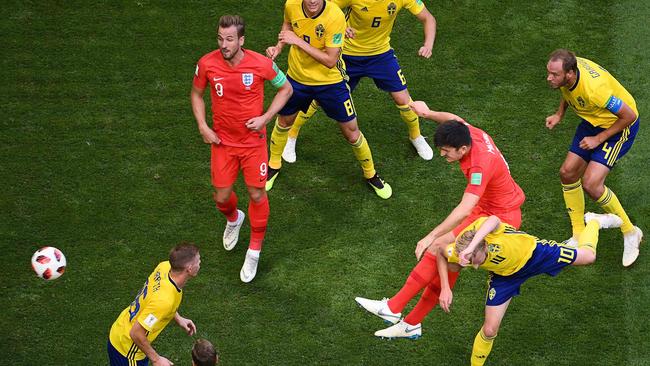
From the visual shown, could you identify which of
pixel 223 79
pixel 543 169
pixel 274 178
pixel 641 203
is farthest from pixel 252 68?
pixel 641 203

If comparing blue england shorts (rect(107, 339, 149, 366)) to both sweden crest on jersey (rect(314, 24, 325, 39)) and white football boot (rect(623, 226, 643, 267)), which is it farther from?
white football boot (rect(623, 226, 643, 267))

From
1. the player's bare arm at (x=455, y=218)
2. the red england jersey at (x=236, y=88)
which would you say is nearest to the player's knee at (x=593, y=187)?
the player's bare arm at (x=455, y=218)

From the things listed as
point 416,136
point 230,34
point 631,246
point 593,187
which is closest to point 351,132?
point 416,136

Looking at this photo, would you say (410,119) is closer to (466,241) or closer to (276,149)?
(276,149)

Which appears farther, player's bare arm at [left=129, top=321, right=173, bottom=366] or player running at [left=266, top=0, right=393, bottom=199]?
player running at [left=266, top=0, right=393, bottom=199]

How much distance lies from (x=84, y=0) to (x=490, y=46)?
17.3ft

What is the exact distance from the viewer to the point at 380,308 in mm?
8727

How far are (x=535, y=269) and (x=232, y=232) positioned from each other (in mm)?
3110

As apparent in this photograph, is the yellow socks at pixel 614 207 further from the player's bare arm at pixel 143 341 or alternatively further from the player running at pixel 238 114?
the player's bare arm at pixel 143 341

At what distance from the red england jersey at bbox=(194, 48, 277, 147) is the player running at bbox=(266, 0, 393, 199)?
499 mm

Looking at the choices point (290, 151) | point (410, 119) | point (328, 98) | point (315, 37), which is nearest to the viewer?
point (315, 37)

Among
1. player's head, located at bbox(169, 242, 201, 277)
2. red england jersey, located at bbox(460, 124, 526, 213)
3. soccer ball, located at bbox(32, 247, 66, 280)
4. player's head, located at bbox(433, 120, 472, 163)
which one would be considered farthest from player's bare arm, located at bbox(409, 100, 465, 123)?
soccer ball, located at bbox(32, 247, 66, 280)

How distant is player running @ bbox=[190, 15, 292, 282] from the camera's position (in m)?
8.43

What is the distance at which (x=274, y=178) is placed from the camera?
10359 mm
